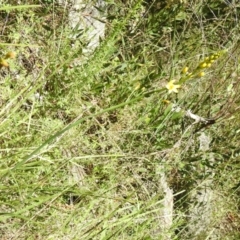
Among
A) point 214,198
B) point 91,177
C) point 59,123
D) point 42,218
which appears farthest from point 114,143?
point 214,198

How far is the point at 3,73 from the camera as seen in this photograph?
2.07 m

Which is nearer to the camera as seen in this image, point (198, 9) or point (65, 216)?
point (65, 216)

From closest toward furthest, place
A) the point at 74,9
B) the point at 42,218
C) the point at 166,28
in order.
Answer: the point at 42,218, the point at 74,9, the point at 166,28

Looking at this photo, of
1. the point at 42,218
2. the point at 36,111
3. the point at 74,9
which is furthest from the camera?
the point at 74,9

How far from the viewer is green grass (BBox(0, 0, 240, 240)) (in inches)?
74.2

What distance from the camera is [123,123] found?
228 cm

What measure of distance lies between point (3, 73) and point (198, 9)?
1.07 metres

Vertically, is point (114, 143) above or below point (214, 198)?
above

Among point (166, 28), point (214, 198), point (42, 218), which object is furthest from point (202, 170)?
point (42, 218)

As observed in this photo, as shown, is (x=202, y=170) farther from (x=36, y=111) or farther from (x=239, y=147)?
(x=36, y=111)

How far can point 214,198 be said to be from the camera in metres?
2.47

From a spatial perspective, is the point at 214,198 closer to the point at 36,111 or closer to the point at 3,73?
the point at 36,111

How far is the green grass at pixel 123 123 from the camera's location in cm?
188

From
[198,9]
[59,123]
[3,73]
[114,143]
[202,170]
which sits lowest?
[202,170]
